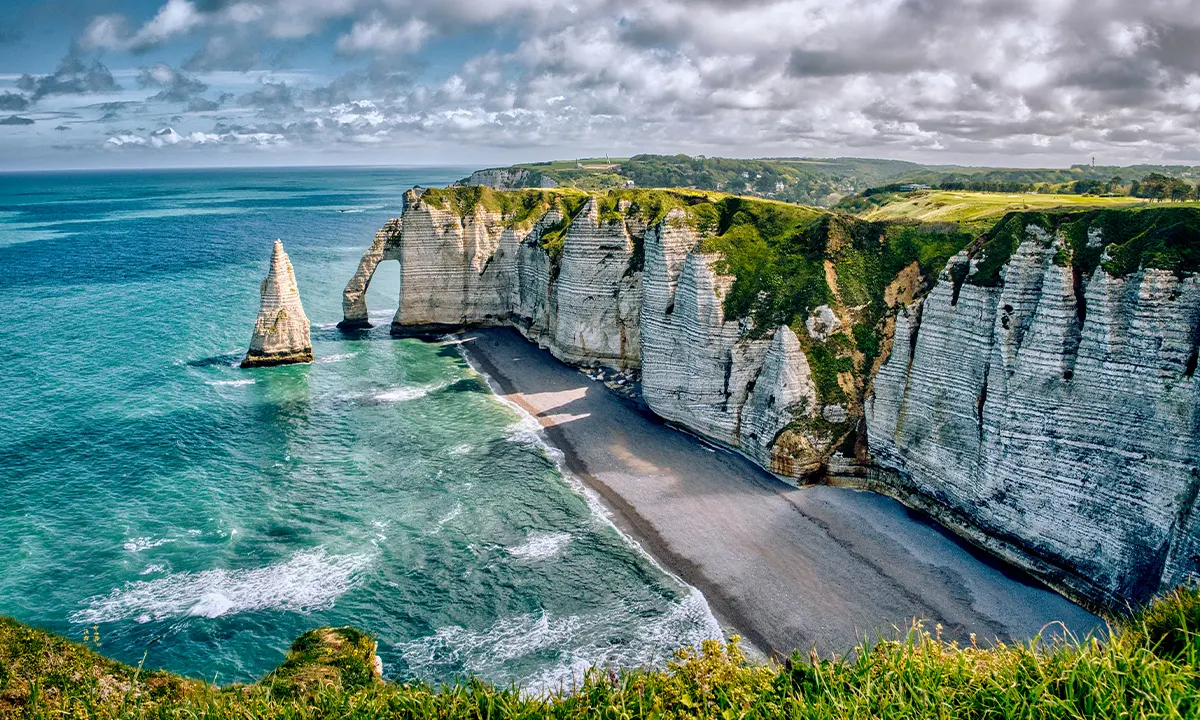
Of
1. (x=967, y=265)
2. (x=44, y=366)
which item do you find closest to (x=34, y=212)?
(x=44, y=366)

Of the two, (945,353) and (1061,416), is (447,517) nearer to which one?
(945,353)

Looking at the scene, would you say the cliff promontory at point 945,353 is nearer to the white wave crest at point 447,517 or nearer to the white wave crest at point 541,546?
the white wave crest at point 541,546

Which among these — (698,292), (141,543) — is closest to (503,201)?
(698,292)

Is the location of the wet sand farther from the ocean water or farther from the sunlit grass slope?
the sunlit grass slope

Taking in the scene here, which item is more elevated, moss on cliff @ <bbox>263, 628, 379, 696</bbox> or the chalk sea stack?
the chalk sea stack

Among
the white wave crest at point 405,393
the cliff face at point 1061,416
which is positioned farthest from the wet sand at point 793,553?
the white wave crest at point 405,393

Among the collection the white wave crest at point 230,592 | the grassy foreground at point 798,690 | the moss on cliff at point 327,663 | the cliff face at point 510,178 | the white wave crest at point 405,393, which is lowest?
the white wave crest at point 230,592

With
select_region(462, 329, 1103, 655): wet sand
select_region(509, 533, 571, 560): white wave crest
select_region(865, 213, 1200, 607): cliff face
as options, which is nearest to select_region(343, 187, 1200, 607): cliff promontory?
select_region(865, 213, 1200, 607): cliff face
